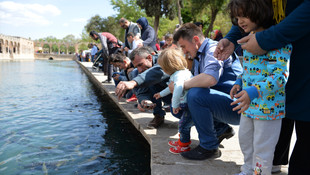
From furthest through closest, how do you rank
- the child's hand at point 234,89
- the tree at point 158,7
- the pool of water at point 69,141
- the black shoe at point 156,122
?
the tree at point 158,7 → the black shoe at point 156,122 → the pool of water at point 69,141 → the child's hand at point 234,89

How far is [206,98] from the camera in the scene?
2.22m

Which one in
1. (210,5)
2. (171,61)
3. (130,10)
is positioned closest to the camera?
(171,61)

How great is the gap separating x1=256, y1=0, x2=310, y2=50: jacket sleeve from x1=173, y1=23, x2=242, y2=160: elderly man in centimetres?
72

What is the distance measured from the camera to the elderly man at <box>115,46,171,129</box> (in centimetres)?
313

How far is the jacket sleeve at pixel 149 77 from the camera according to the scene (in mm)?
3137

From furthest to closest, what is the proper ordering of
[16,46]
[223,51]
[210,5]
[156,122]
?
[16,46] < [210,5] < [156,122] < [223,51]

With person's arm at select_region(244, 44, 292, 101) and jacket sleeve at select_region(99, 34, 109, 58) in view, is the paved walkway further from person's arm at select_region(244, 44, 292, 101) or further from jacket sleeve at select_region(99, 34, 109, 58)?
jacket sleeve at select_region(99, 34, 109, 58)

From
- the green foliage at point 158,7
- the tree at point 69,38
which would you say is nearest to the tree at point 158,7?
the green foliage at point 158,7

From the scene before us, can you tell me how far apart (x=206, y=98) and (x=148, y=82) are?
113 cm

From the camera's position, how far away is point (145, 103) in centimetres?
308

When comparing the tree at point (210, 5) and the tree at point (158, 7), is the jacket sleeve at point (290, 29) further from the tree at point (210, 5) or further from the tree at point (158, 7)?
the tree at point (158, 7)

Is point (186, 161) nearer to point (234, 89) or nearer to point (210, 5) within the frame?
point (234, 89)

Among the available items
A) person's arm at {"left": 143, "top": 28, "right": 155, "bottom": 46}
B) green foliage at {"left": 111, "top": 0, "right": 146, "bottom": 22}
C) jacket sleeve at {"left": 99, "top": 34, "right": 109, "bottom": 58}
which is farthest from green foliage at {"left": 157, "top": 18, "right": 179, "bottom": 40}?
person's arm at {"left": 143, "top": 28, "right": 155, "bottom": 46}

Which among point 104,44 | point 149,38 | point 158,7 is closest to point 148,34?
point 149,38
